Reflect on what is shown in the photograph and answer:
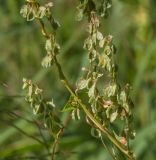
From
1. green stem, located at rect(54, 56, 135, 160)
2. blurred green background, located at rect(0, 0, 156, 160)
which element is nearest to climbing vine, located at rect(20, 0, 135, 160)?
green stem, located at rect(54, 56, 135, 160)

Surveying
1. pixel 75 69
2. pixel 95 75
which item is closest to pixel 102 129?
pixel 95 75

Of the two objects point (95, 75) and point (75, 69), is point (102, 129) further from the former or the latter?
point (75, 69)

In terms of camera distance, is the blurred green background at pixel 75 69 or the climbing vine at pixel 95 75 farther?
the blurred green background at pixel 75 69

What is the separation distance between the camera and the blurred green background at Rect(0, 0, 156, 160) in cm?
209

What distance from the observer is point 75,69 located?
2680mm

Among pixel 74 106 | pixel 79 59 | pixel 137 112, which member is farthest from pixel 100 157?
pixel 74 106

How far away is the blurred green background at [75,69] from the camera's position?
2092 millimetres

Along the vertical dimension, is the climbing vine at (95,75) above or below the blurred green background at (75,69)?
above

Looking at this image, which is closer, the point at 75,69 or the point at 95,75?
the point at 95,75

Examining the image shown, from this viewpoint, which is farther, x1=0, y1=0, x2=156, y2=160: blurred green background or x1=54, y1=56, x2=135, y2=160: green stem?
x1=0, y1=0, x2=156, y2=160: blurred green background

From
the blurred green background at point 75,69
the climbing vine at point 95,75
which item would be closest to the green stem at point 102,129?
the climbing vine at point 95,75

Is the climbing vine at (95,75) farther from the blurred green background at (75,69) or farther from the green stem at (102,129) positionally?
the blurred green background at (75,69)

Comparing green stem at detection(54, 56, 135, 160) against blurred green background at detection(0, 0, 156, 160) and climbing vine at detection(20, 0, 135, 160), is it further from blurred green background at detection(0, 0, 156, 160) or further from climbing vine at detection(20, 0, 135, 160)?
blurred green background at detection(0, 0, 156, 160)

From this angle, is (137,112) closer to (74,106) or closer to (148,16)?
(148,16)
